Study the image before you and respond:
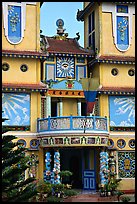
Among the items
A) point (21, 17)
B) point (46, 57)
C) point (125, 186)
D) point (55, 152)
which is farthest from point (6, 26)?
point (125, 186)

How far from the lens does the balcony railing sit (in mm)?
18250

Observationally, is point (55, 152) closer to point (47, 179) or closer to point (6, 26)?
point (47, 179)

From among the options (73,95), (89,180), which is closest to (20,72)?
(73,95)

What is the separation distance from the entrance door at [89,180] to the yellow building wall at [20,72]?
16.2 ft

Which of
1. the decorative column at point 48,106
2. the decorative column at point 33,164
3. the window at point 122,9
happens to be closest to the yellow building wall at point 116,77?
the decorative column at point 48,106

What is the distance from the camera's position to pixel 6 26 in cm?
1958

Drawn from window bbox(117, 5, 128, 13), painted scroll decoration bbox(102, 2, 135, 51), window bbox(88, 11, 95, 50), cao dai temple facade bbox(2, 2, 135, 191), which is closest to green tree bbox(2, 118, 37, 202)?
cao dai temple facade bbox(2, 2, 135, 191)

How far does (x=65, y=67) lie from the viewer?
2086 cm

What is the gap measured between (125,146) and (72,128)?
3263mm

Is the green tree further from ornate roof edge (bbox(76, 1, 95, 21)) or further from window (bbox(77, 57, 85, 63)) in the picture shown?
ornate roof edge (bbox(76, 1, 95, 21))

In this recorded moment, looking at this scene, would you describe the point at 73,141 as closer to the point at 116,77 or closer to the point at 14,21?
the point at 116,77

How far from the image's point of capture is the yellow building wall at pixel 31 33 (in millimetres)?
19609

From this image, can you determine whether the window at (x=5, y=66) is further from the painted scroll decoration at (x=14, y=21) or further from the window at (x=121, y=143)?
the window at (x=121, y=143)

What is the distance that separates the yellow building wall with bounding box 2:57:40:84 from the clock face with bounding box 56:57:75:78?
140 centimetres
